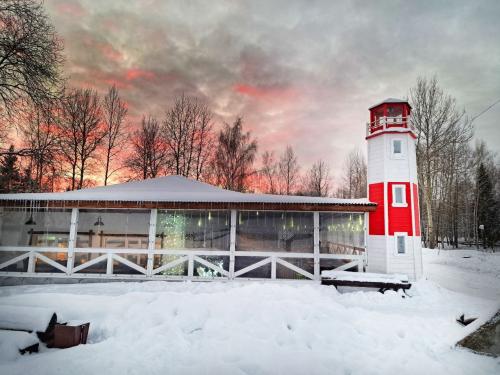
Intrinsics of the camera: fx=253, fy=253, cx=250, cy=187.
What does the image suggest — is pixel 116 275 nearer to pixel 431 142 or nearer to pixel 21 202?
pixel 21 202

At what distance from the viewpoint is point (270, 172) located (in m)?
31.6

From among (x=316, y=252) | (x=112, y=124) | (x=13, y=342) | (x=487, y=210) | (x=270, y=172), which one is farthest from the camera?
(x=270, y=172)

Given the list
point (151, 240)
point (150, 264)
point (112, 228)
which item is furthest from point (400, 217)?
point (112, 228)

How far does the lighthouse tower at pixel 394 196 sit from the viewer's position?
9.93 metres

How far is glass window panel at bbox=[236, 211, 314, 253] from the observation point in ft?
32.7

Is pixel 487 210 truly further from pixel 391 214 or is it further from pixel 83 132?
pixel 83 132

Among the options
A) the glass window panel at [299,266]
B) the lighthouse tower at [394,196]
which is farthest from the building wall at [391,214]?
the glass window panel at [299,266]

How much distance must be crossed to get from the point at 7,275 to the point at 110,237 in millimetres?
3514

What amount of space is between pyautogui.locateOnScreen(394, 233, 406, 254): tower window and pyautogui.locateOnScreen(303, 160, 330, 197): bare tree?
81.2ft

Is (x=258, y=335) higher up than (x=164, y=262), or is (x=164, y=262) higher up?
(x=164, y=262)

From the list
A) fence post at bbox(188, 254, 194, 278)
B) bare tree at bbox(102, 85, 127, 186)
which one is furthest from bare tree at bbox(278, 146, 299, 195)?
fence post at bbox(188, 254, 194, 278)

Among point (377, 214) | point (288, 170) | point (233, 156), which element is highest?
point (288, 170)

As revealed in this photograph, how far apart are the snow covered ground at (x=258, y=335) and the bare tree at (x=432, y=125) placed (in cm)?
1520

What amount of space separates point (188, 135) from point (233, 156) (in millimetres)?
4392
